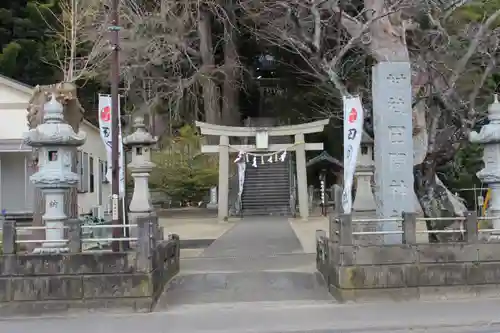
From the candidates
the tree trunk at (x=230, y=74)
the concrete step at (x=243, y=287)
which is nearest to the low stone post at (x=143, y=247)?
the concrete step at (x=243, y=287)

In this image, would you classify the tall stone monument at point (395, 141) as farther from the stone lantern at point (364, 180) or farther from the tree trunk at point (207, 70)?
the tree trunk at point (207, 70)

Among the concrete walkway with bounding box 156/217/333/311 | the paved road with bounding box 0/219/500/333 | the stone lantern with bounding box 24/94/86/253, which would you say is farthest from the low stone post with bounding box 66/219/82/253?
the concrete walkway with bounding box 156/217/333/311

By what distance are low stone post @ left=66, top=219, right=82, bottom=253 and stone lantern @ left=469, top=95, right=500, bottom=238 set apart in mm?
7701

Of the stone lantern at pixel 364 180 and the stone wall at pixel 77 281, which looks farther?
the stone lantern at pixel 364 180

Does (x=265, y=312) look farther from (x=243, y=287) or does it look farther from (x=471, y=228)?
(x=471, y=228)

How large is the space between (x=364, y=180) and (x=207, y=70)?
14.2 meters

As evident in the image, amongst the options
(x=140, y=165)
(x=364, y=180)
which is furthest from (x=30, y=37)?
(x=364, y=180)

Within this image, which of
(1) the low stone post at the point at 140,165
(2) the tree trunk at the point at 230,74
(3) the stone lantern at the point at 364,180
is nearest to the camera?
(1) the low stone post at the point at 140,165

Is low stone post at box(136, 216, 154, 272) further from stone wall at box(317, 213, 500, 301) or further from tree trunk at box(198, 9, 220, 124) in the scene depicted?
tree trunk at box(198, 9, 220, 124)

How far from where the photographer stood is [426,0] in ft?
52.3

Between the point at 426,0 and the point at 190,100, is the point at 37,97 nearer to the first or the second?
the point at 426,0

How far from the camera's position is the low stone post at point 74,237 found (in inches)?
381

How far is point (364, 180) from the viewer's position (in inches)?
749

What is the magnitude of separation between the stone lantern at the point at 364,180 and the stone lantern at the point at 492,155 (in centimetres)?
681
